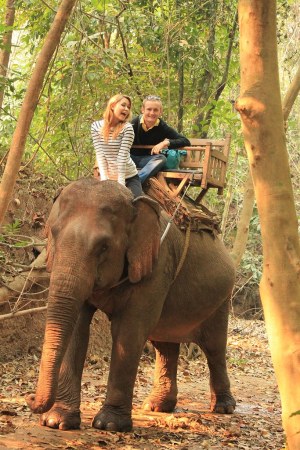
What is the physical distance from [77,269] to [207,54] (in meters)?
6.81

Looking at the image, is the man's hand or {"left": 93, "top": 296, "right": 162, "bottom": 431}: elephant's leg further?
the man's hand

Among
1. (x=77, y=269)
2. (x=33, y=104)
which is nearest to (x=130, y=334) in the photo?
(x=77, y=269)

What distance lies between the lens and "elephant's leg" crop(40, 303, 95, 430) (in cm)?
645

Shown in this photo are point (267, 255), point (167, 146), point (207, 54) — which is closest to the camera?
point (267, 255)

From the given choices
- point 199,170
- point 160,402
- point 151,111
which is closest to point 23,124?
point 151,111

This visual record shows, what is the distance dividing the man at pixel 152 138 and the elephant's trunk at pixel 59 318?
2.05 m

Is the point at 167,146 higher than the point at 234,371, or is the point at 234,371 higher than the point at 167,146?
the point at 167,146

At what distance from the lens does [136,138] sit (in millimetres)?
8273

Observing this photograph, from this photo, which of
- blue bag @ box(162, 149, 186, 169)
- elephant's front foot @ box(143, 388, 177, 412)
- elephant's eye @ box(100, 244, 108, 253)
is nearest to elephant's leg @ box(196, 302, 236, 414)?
elephant's front foot @ box(143, 388, 177, 412)

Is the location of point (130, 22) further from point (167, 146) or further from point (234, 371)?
point (234, 371)

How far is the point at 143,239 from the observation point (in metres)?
6.82

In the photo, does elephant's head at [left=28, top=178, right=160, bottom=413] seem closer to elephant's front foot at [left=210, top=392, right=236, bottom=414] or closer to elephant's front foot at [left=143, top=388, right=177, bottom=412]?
elephant's front foot at [left=143, top=388, right=177, bottom=412]

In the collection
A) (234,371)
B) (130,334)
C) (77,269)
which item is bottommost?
(234,371)

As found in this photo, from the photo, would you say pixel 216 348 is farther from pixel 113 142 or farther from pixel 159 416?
pixel 113 142
